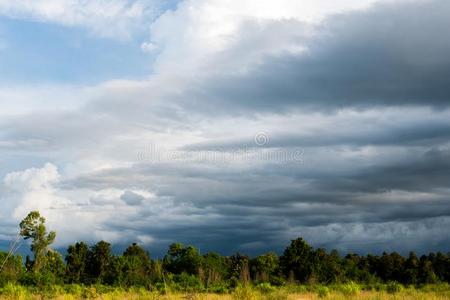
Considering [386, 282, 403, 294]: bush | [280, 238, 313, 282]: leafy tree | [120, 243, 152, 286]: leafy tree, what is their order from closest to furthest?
[386, 282, 403, 294]: bush → [120, 243, 152, 286]: leafy tree → [280, 238, 313, 282]: leafy tree

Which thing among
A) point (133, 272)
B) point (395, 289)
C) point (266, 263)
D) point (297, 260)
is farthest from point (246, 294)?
point (266, 263)

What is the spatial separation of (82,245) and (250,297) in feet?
191

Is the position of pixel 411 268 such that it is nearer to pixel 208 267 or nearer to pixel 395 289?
pixel 208 267

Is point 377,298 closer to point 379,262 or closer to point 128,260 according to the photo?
point 128,260

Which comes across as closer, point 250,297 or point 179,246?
point 250,297

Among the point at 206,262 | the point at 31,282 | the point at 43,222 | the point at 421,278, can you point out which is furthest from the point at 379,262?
the point at 31,282

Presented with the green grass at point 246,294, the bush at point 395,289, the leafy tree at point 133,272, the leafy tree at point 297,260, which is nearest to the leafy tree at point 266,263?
the leafy tree at point 297,260

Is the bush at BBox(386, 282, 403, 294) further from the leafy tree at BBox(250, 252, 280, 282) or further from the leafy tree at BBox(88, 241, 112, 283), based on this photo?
the leafy tree at BBox(250, 252, 280, 282)

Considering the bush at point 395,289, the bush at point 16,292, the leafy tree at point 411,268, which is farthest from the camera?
the leafy tree at point 411,268

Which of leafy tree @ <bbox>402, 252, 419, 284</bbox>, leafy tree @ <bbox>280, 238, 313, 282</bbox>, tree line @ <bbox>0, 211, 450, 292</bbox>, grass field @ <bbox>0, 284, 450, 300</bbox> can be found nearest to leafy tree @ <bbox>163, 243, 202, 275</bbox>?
tree line @ <bbox>0, 211, 450, 292</bbox>

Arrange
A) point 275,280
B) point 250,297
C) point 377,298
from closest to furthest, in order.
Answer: point 250,297 → point 377,298 → point 275,280

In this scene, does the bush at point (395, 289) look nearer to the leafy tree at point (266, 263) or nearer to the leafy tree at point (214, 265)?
the leafy tree at point (214, 265)

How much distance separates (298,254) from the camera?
6606 cm

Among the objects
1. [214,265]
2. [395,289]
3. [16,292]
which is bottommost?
[395,289]
